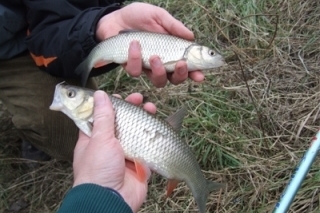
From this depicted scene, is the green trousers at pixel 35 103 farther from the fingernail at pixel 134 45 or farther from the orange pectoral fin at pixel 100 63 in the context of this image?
the fingernail at pixel 134 45

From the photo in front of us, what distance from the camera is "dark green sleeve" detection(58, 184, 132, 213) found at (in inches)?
59.6

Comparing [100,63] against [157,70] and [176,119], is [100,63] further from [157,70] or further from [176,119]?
[176,119]

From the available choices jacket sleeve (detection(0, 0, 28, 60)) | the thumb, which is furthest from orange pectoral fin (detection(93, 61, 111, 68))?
jacket sleeve (detection(0, 0, 28, 60))

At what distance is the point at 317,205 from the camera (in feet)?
7.60

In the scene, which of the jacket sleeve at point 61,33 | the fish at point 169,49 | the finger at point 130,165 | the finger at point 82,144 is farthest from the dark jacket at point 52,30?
the finger at point 130,165

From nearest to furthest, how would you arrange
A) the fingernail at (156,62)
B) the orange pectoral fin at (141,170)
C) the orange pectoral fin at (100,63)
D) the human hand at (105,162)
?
the human hand at (105,162), the orange pectoral fin at (141,170), the fingernail at (156,62), the orange pectoral fin at (100,63)

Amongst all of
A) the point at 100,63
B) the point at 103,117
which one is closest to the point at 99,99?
the point at 103,117

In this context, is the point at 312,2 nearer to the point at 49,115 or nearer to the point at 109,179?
the point at 49,115

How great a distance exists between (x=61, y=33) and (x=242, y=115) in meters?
1.02

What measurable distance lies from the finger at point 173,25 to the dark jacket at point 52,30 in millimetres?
278

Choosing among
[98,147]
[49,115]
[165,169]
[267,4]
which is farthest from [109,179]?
[267,4]

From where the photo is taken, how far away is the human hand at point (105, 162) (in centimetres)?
166

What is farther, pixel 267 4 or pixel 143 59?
pixel 267 4

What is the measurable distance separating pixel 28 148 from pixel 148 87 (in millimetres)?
739
